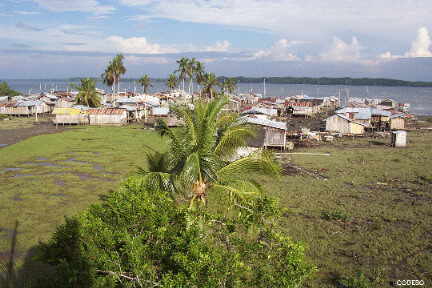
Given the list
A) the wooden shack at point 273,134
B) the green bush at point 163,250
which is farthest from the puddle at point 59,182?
the wooden shack at point 273,134

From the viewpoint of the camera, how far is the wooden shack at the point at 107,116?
2067 inches

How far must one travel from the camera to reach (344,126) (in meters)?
44.2

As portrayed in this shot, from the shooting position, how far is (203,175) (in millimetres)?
11391

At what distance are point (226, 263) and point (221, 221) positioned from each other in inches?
68.5

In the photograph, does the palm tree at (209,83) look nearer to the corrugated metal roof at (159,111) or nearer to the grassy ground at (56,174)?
the corrugated metal roof at (159,111)

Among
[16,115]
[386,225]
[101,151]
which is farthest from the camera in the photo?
[16,115]

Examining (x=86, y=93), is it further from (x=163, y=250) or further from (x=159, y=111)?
(x=163, y=250)

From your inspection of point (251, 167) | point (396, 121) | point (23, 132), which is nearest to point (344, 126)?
point (396, 121)

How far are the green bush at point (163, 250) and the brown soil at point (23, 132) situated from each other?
31.5 metres

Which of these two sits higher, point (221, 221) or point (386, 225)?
point (221, 221)

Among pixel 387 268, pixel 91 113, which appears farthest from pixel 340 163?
pixel 91 113

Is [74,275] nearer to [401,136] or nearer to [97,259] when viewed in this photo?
[97,259]

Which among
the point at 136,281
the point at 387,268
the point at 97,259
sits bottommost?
the point at 387,268

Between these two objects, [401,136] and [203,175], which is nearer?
[203,175]
